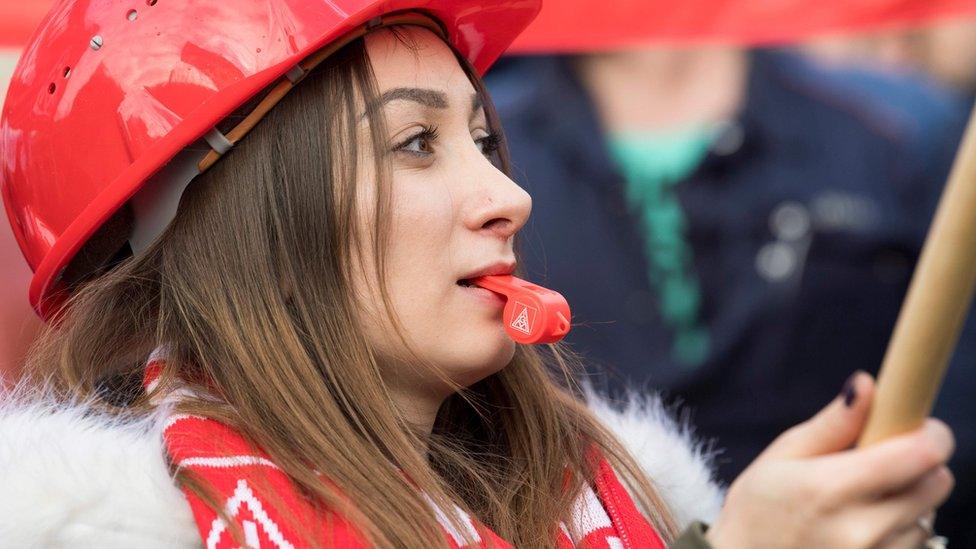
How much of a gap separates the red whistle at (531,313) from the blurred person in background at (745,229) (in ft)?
5.79

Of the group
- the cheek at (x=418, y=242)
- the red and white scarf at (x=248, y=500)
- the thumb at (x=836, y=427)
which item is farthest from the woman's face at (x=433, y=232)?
the thumb at (x=836, y=427)

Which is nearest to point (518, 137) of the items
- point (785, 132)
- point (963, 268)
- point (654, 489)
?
point (785, 132)

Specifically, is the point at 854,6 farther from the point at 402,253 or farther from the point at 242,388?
the point at 242,388

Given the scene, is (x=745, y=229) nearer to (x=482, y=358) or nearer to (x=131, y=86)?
(x=482, y=358)

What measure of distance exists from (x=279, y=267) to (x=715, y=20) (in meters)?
2.19

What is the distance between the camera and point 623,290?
3.73 metres

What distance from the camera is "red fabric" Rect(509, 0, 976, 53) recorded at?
3.70 m

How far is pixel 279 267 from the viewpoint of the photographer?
1.96 m

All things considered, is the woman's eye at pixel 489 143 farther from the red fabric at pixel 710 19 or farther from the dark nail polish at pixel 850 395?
A: the red fabric at pixel 710 19

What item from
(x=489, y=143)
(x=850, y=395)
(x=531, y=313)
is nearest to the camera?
(x=850, y=395)

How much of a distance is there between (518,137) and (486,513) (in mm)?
1872

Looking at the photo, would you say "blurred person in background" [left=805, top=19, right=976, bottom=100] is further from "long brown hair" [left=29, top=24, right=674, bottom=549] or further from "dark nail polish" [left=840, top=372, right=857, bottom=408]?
"dark nail polish" [left=840, top=372, right=857, bottom=408]

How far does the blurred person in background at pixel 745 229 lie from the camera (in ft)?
12.2

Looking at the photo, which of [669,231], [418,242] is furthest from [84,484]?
[669,231]
